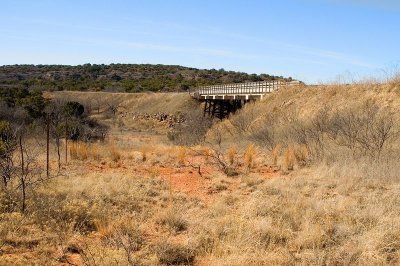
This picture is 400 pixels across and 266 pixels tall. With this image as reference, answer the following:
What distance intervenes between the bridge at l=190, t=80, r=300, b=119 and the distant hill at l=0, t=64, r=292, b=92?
26.9 m

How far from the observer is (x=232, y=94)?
39875 mm

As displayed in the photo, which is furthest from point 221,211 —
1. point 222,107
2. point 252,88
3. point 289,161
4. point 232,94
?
point 222,107

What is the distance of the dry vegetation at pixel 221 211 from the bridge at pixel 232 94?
20354 millimetres

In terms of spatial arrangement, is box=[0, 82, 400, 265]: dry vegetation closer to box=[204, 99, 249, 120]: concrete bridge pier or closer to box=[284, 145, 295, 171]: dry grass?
box=[284, 145, 295, 171]: dry grass

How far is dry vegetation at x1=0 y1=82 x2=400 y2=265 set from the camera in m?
6.53

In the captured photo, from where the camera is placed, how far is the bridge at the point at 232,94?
3690cm

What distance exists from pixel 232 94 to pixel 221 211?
3155cm

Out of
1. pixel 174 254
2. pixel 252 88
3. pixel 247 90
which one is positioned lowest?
pixel 174 254

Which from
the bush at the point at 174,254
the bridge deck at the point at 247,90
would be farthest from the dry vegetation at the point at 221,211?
the bridge deck at the point at 247,90

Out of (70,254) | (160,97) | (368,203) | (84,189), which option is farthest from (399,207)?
(160,97)

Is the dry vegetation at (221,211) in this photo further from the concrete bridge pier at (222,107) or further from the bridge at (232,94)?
the concrete bridge pier at (222,107)

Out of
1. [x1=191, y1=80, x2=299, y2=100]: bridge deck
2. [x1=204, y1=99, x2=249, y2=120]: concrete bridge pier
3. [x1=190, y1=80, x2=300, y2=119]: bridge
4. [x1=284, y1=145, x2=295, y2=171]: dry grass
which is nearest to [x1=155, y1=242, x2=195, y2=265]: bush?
[x1=284, y1=145, x2=295, y2=171]: dry grass

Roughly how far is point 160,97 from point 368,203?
54.8 metres

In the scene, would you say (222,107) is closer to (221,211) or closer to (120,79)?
(221,211)
